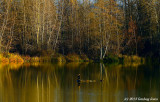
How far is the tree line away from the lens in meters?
47.6

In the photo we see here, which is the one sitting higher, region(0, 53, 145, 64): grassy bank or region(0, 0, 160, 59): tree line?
region(0, 0, 160, 59): tree line

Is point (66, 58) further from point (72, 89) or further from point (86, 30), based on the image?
point (72, 89)

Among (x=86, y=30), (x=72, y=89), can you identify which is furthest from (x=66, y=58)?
(x=72, y=89)

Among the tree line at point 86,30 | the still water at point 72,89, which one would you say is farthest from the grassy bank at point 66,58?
the still water at point 72,89

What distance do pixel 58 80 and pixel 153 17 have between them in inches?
1117

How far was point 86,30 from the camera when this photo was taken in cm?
5375

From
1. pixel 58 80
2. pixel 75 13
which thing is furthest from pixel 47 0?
pixel 58 80

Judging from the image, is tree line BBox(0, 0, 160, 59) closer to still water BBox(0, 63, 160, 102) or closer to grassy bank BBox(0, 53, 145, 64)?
grassy bank BBox(0, 53, 145, 64)

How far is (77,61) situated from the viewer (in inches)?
1874

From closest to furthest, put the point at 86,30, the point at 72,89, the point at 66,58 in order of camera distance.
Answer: the point at 72,89
the point at 66,58
the point at 86,30

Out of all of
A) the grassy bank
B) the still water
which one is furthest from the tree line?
the still water

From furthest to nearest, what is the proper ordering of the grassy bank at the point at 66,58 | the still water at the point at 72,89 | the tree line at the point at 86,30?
the tree line at the point at 86,30 → the grassy bank at the point at 66,58 → the still water at the point at 72,89

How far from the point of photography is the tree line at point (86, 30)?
47594mm

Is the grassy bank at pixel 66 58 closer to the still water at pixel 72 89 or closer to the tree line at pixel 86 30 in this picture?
the tree line at pixel 86 30
